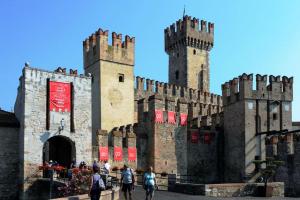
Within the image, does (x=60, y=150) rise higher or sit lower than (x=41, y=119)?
lower

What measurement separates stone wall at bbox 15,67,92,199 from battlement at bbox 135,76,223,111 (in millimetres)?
18437

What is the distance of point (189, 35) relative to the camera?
68.0 m

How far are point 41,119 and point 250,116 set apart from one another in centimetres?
1807

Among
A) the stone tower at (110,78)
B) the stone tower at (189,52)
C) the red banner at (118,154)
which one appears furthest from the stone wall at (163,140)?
the stone tower at (189,52)

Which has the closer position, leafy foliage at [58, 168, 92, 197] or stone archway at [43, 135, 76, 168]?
leafy foliage at [58, 168, 92, 197]

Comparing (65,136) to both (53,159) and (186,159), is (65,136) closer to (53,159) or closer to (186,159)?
(53,159)

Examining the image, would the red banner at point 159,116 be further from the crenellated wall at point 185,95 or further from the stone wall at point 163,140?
the crenellated wall at point 185,95

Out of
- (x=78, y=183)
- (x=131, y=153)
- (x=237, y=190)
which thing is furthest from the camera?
(x=131, y=153)

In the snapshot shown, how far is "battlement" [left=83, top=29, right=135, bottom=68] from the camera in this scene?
46906 millimetres

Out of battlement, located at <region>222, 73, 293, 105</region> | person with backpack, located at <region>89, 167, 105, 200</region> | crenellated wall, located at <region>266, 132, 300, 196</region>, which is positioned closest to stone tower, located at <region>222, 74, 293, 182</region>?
battlement, located at <region>222, 73, 293, 105</region>

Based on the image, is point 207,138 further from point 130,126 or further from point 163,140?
point 130,126

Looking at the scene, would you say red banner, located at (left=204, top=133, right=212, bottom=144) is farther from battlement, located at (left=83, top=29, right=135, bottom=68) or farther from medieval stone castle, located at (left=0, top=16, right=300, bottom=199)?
battlement, located at (left=83, top=29, right=135, bottom=68)

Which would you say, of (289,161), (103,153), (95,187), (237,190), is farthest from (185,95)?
(95,187)

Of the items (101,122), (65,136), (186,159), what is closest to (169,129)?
(186,159)
